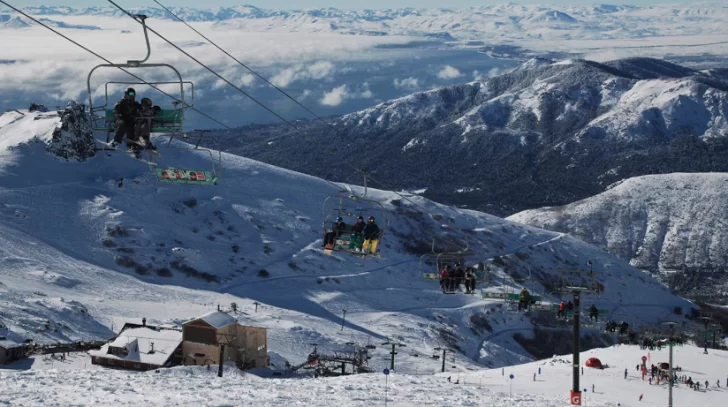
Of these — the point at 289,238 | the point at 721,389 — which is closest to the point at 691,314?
the point at 289,238

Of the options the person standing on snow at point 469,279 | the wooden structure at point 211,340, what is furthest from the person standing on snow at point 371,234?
the wooden structure at point 211,340

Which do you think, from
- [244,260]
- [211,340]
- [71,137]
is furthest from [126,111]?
[71,137]

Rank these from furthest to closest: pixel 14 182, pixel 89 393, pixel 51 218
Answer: pixel 14 182 → pixel 51 218 → pixel 89 393

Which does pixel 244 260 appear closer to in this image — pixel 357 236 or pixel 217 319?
pixel 217 319

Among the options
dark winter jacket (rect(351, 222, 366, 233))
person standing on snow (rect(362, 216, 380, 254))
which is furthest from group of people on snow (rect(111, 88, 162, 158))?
person standing on snow (rect(362, 216, 380, 254))

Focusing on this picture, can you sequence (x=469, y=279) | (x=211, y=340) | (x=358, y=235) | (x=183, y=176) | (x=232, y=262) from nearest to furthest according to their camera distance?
(x=183, y=176)
(x=358, y=235)
(x=469, y=279)
(x=211, y=340)
(x=232, y=262)

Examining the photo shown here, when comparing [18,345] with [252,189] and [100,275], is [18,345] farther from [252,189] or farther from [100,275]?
[252,189]

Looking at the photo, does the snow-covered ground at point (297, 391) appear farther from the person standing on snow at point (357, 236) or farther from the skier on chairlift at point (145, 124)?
the skier on chairlift at point (145, 124)
